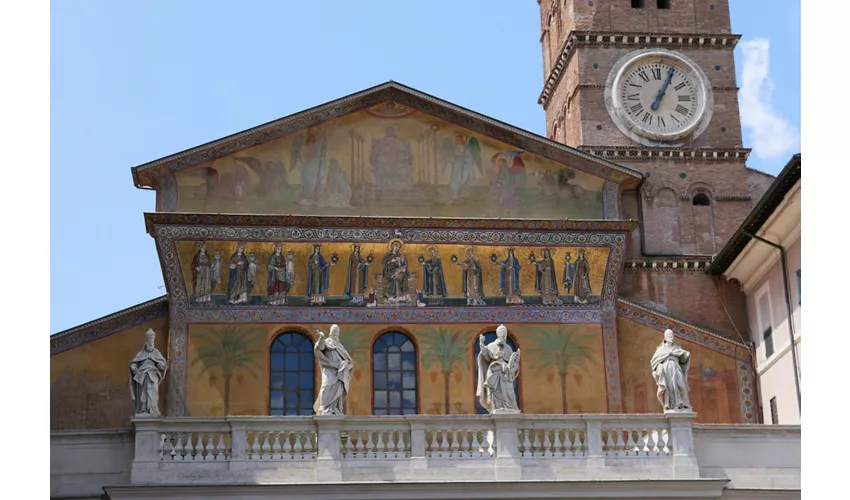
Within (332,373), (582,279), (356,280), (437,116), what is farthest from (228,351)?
(582,279)

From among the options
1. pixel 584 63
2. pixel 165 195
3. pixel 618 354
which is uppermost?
pixel 584 63

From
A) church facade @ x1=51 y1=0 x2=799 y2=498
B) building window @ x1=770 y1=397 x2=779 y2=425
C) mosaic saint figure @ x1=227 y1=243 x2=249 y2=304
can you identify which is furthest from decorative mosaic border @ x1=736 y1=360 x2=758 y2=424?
mosaic saint figure @ x1=227 y1=243 x2=249 y2=304

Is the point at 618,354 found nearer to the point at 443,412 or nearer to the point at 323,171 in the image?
the point at 443,412

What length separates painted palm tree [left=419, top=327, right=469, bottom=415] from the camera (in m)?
26.8

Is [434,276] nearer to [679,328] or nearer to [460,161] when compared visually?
[460,161]

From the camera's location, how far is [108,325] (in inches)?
1046

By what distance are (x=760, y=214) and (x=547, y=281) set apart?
3.85 m

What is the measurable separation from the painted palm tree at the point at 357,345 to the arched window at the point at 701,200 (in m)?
8.43

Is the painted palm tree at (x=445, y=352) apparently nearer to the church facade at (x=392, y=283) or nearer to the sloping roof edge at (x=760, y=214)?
the church facade at (x=392, y=283)

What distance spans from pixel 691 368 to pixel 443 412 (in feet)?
14.7

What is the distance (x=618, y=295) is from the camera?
2816 centimetres

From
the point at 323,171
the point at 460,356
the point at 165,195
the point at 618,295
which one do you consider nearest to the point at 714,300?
the point at 618,295

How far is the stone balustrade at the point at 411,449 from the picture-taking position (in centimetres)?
2220

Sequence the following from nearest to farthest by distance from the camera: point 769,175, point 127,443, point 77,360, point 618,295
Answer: point 127,443
point 77,360
point 618,295
point 769,175
